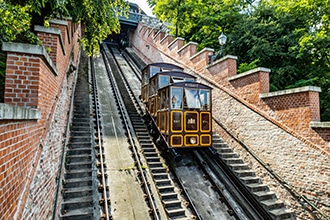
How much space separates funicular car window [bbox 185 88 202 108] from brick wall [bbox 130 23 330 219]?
1.62 meters

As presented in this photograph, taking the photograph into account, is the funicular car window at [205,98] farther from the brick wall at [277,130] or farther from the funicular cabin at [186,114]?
the brick wall at [277,130]

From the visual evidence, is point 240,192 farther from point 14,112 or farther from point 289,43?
point 289,43

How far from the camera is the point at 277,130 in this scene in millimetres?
6312

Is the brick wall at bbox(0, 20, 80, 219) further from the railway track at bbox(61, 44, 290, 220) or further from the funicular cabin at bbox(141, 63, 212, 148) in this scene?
the funicular cabin at bbox(141, 63, 212, 148)

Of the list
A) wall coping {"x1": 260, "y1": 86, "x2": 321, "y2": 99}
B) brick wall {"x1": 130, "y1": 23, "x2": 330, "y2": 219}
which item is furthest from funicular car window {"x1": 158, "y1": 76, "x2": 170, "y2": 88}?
wall coping {"x1": 260, "y1": 86, "x2": 321, "y2": 99}

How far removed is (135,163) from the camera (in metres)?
6.75

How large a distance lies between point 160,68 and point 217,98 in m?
3.37

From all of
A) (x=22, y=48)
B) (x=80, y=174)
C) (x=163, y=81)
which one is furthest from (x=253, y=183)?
(x=22, y=48)

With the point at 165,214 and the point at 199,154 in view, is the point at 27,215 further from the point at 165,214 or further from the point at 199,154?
the point at 199,154

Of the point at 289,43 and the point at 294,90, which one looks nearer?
the point at 294,90

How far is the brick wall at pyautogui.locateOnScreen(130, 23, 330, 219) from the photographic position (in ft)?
17.3

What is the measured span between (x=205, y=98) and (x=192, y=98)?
20.8 inches

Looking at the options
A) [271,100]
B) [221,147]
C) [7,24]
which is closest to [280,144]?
[271,100]

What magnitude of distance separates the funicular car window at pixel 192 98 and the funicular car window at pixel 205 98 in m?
0.13
